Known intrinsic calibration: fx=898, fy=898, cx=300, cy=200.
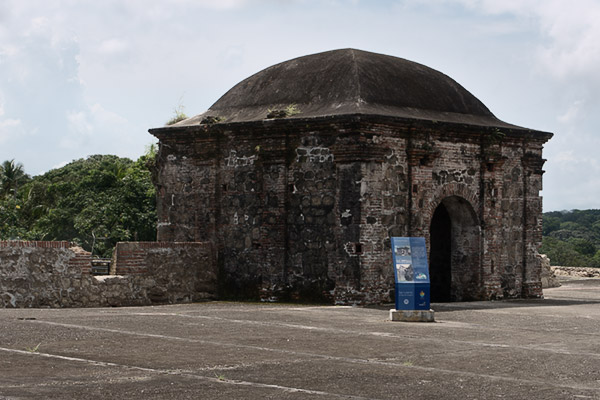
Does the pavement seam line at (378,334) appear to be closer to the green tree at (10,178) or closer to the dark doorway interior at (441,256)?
the dark doorway interior at (441,256)

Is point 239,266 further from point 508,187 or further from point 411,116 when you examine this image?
point 508,187

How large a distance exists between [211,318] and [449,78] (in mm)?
10428

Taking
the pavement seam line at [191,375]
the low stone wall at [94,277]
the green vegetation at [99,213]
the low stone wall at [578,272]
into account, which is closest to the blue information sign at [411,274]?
the low stone wall at [94,277]

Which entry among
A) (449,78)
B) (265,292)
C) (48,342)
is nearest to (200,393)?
(48,342)

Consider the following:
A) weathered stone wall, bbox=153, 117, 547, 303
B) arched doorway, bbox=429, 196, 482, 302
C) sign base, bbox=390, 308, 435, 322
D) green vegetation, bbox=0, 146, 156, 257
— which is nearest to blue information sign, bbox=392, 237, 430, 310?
sign base, bbox=390, 308, 435, 322

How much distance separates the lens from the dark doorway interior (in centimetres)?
2062

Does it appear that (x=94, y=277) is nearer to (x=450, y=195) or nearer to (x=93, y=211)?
(x=450, y=195)

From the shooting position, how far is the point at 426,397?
7777 mm

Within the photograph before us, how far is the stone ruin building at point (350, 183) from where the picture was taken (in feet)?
59.0

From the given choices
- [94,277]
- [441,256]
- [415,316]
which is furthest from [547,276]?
[94,277]

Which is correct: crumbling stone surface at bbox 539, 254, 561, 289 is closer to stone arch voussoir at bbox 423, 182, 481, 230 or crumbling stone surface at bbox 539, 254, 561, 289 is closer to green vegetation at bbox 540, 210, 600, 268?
stone arch voussoir at bbox 423, 182, 481, 230

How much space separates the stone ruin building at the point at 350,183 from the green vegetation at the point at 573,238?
3044 centimetres

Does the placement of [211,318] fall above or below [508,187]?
below

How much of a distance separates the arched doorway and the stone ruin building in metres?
0.03
